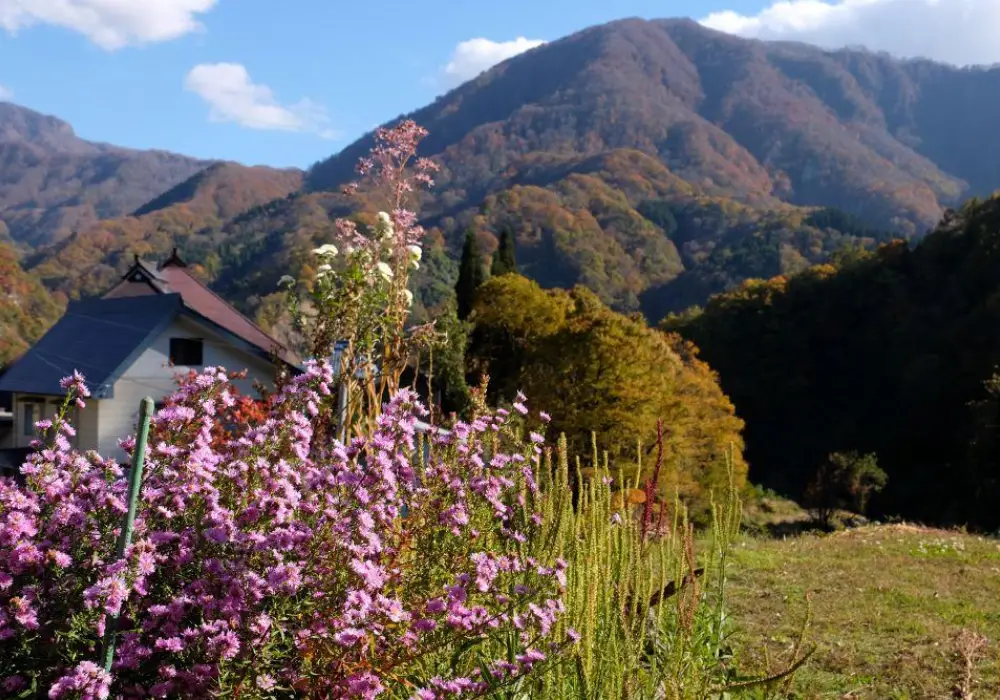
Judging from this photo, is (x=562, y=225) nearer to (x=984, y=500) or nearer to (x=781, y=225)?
(x=781, y=225)

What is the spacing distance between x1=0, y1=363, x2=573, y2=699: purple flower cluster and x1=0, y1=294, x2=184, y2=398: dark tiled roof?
12.4 m

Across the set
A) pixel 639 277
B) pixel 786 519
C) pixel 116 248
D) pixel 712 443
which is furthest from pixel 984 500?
pixel 116 248

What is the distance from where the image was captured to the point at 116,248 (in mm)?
133375

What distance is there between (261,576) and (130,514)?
407 millimetres

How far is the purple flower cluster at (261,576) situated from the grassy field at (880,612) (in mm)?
1121

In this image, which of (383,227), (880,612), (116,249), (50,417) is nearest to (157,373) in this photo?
(50,417)

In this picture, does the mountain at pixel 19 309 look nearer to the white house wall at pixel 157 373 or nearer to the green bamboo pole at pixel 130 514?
the white house wall at pixel 157 373

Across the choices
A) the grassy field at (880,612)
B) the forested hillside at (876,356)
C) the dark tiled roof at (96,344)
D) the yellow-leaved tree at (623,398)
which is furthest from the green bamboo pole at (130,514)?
the forested hillside at (876,356)

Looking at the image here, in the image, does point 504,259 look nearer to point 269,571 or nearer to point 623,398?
point 623,398

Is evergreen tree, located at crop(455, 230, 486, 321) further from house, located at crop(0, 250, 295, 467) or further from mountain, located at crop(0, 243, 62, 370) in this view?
mountain, located at crop(0, 243, 62, 370)

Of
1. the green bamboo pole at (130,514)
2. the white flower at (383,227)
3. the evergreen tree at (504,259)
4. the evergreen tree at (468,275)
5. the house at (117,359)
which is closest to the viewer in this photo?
the green bamboo pole at (130,514)

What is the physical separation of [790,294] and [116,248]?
11587 cm

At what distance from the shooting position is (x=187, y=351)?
15961mm

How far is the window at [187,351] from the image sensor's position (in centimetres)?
1579
